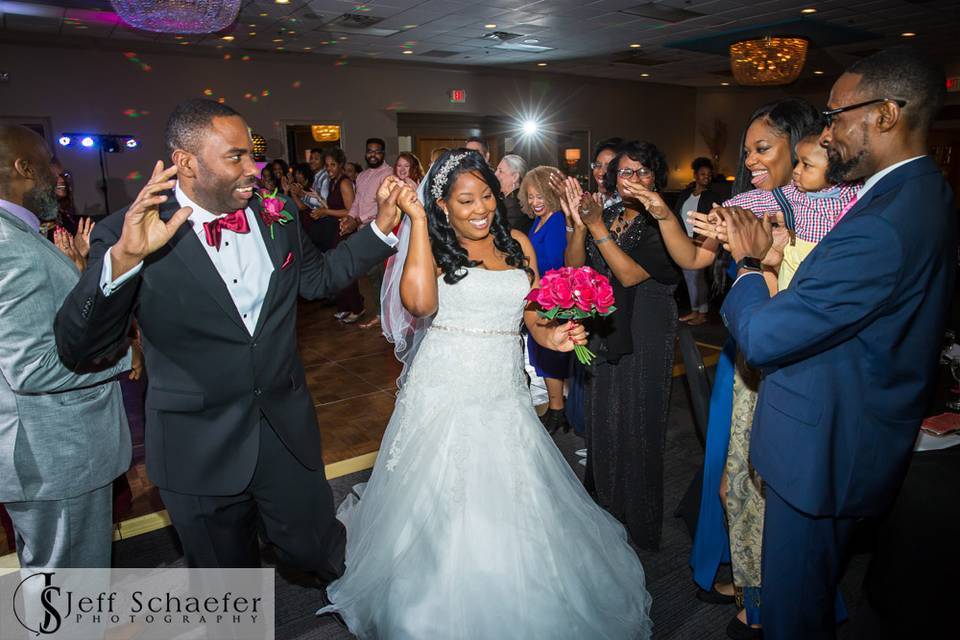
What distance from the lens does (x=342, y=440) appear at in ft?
14.2

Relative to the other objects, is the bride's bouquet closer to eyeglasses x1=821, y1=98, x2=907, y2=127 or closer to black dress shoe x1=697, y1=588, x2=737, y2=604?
eyeglasses x1=821, y1=98, x2=907, y2=127

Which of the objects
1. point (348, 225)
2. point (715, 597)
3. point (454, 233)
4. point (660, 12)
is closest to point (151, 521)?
point (454, 233)

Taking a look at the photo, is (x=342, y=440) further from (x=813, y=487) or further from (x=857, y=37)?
(x=857, y=37)

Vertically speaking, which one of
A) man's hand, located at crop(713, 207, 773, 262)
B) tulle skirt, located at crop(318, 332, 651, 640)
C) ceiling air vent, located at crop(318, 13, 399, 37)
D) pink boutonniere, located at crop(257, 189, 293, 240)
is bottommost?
tulle skirt, located at crop(318, 332, 651, 640)

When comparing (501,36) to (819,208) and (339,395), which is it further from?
(819,208)

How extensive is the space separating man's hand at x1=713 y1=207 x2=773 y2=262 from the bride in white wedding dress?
0.80 meters

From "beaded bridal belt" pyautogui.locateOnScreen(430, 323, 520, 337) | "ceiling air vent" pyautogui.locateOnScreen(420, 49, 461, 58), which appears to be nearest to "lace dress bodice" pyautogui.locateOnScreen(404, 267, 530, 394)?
"beaded bridal belt" pyautogui.locateOnScreen(430, 323, 520, 337)

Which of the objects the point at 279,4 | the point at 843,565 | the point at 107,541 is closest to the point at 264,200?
the point at 107,541

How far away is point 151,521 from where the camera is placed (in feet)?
11.0

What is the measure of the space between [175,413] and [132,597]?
127cm

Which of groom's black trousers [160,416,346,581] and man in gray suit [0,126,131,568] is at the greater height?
man in gray suit [0,126,131,568]

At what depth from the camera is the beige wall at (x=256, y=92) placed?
33.4 ft

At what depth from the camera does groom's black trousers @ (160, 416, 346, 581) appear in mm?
2105

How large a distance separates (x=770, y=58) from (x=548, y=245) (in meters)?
7.18
